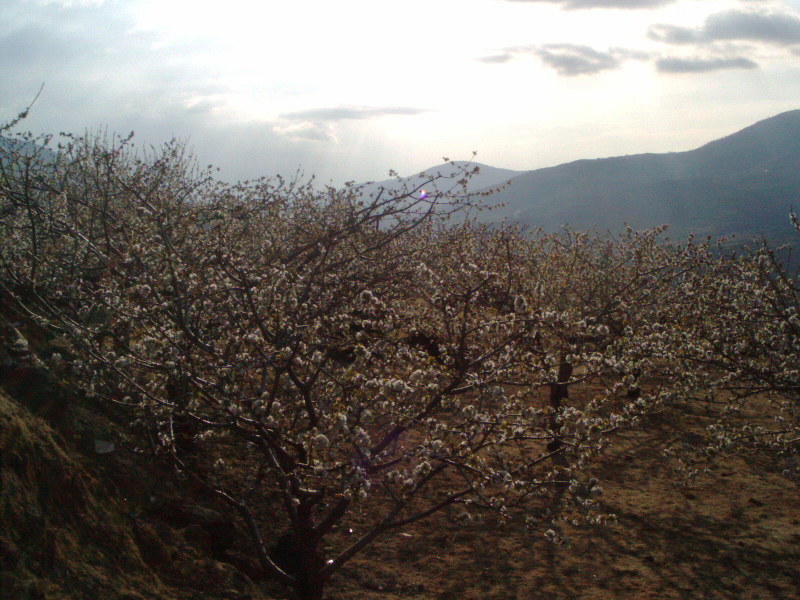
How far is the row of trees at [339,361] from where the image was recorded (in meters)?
5.45

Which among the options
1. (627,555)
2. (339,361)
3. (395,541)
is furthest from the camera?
(339,361)

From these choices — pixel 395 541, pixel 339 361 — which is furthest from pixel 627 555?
pixel 339 361

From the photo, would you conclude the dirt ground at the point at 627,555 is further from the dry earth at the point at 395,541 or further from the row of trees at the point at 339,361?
the row of trees at the point at 339,361

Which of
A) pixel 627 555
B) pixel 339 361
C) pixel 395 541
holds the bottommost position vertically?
pixel 627 555

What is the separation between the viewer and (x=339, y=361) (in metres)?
10.5

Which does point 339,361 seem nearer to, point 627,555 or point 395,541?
point 395,541

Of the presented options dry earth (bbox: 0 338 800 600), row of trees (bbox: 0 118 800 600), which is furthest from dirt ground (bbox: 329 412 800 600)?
row of trees (bbox: 0 118 800 600)

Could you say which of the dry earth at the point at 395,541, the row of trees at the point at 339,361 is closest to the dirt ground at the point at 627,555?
the dry earth at the point at 395,541

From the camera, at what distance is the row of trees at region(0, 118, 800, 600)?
5.45 m

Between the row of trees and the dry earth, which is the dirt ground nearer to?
the dry earth

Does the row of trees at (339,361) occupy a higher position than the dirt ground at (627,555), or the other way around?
the row of trees at (339,361)

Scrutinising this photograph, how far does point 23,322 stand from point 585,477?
374 inches

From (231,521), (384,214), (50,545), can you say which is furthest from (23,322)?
(384,214)

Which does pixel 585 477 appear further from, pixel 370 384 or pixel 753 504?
pixel 370 384
